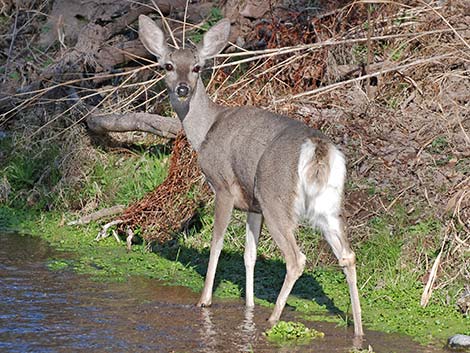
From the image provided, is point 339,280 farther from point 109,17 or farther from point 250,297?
point 109,17

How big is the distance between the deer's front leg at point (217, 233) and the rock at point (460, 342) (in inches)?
75.6

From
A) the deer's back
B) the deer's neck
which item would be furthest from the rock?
the deer's neck

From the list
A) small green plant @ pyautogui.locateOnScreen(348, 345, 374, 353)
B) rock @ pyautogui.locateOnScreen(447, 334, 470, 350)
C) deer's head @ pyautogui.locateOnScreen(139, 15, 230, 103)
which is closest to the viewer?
small green plant @ pyautogui.locateOnScreen(348, 345, 374, 353)

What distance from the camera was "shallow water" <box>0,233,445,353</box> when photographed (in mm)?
6230

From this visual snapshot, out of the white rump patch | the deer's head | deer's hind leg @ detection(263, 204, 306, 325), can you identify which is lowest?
deer's hind leg @ detection(263, 204, 306, 325)

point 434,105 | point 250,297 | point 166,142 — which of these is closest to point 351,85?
point 434,105

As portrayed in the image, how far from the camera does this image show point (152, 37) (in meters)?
8.30

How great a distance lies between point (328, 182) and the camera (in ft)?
21.8

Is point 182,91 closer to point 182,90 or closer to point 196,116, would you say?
point 182,90

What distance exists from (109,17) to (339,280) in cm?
534

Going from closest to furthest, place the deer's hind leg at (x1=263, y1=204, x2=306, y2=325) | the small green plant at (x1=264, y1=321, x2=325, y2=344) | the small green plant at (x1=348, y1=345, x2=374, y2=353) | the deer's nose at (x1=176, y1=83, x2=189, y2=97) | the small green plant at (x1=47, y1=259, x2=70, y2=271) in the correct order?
1. the small green plant at (x1=348, y1=345, x2=374, y2=353)
2. the small green plant at (x1=264, y1=321, x2=325, y2=344)
3. the deer's hind leg at (x1=263, y1=204, x2=306, y2=325)
4. the deer's nose at (x1=176, y1=83, x2=189, y2=97)
5. the small green plant at (x1=47, y1=259, x2=70, y2=271)

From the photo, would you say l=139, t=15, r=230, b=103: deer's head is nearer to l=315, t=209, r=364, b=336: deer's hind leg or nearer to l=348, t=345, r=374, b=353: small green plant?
l=315, t=209, r=364, b=336: deer's hind leg

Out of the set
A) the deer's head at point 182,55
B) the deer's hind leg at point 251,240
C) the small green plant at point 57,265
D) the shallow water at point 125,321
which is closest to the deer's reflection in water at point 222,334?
the shallow water at point 125,321

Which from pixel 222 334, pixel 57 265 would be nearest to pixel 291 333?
pixel 222 334
